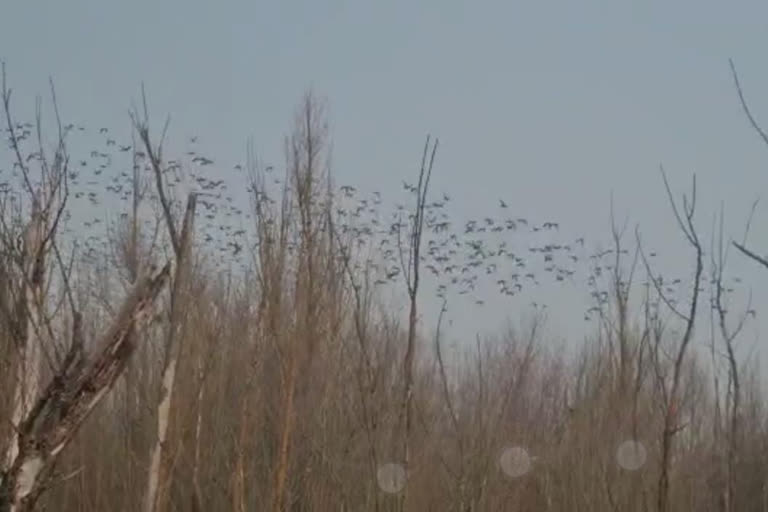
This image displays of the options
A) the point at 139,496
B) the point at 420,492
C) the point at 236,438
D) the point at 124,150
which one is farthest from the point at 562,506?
the point at 124,150

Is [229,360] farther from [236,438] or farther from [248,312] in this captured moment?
[236,438]

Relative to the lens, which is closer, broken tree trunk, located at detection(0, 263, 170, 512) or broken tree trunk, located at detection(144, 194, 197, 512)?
broken tree trunk, located at detection(0, 263, 170, 512)

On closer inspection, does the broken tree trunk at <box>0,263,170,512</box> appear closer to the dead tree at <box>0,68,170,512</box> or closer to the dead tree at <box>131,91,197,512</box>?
the dead tree at <box>0,68,170,512</box>

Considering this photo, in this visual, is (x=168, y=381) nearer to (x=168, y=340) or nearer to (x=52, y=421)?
(x=168, y=340)

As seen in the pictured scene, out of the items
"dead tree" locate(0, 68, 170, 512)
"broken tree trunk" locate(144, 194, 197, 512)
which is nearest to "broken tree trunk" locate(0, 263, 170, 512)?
"dead tree" locate(0, 68, 170, 512)

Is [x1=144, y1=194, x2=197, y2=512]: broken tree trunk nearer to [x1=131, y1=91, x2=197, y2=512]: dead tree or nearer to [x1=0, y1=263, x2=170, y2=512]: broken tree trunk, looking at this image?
[x1=131, y1=91, x2=197, y2=512]: dead tree

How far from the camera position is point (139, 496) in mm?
7941

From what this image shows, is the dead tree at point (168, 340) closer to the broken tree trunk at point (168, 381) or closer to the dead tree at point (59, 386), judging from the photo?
the broken tree trunk at point (168, 381)

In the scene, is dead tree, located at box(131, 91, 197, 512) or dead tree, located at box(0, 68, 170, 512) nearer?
dead tree, located at box(0, 68, 170, 512)

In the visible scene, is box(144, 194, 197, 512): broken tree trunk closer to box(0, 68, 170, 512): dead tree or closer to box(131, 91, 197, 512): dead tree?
box(131, 91, 197, 512): dead tree

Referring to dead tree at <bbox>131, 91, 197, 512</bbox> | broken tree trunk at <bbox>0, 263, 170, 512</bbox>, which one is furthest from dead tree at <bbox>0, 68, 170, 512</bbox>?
dead tree at <bbox>131, 91, 197, 512</bbox>

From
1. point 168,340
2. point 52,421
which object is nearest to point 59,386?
point 52,421

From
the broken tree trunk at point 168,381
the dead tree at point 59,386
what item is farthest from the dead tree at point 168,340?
the dead tree at point 59,386

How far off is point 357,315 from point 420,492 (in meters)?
1.93
